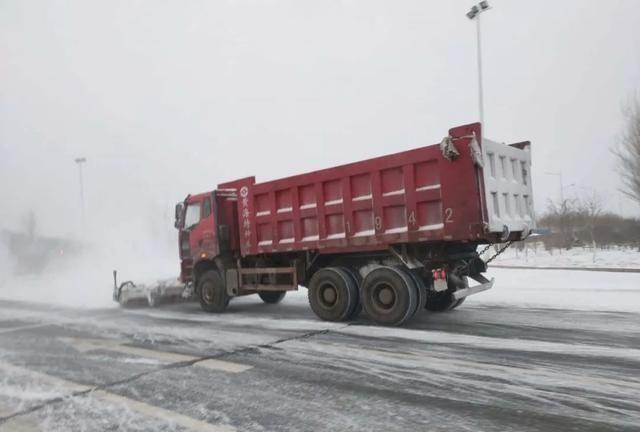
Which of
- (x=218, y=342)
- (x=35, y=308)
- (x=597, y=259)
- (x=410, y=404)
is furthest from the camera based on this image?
(x=597, y=259)

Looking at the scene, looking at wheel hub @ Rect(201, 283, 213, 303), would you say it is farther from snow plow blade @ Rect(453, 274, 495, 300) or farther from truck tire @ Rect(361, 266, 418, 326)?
snow plow blade @ Rect(453, 274, 495, 300)

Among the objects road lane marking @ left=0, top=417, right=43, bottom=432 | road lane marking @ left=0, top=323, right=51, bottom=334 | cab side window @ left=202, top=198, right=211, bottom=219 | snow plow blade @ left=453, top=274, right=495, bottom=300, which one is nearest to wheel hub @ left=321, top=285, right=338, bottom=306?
snow plow blade @ left=453, top=274, right=495, bottom=300

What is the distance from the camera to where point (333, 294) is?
27.6 ft

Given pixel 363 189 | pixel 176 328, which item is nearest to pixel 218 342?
pixel 176 328

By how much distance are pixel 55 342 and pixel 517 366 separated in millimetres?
6771

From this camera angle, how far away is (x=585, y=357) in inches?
215

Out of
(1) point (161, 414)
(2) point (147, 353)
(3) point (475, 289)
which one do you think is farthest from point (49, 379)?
(3) point (475, 289)

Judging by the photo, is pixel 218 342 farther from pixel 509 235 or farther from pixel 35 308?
pixel 35 308

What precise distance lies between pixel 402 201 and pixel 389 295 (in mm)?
1493

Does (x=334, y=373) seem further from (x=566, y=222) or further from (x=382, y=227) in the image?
(x=566, y=222)

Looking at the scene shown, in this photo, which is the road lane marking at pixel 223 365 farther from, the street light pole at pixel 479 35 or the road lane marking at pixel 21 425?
the street light pole at pixel 479 35

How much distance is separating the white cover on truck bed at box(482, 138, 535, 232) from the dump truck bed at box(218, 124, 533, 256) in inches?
0.6

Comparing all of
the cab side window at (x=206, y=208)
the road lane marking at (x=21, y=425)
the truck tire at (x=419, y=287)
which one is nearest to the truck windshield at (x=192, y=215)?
the cab side window at (x=206, y=208)

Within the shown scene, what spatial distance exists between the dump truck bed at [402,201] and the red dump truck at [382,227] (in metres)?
0.02
